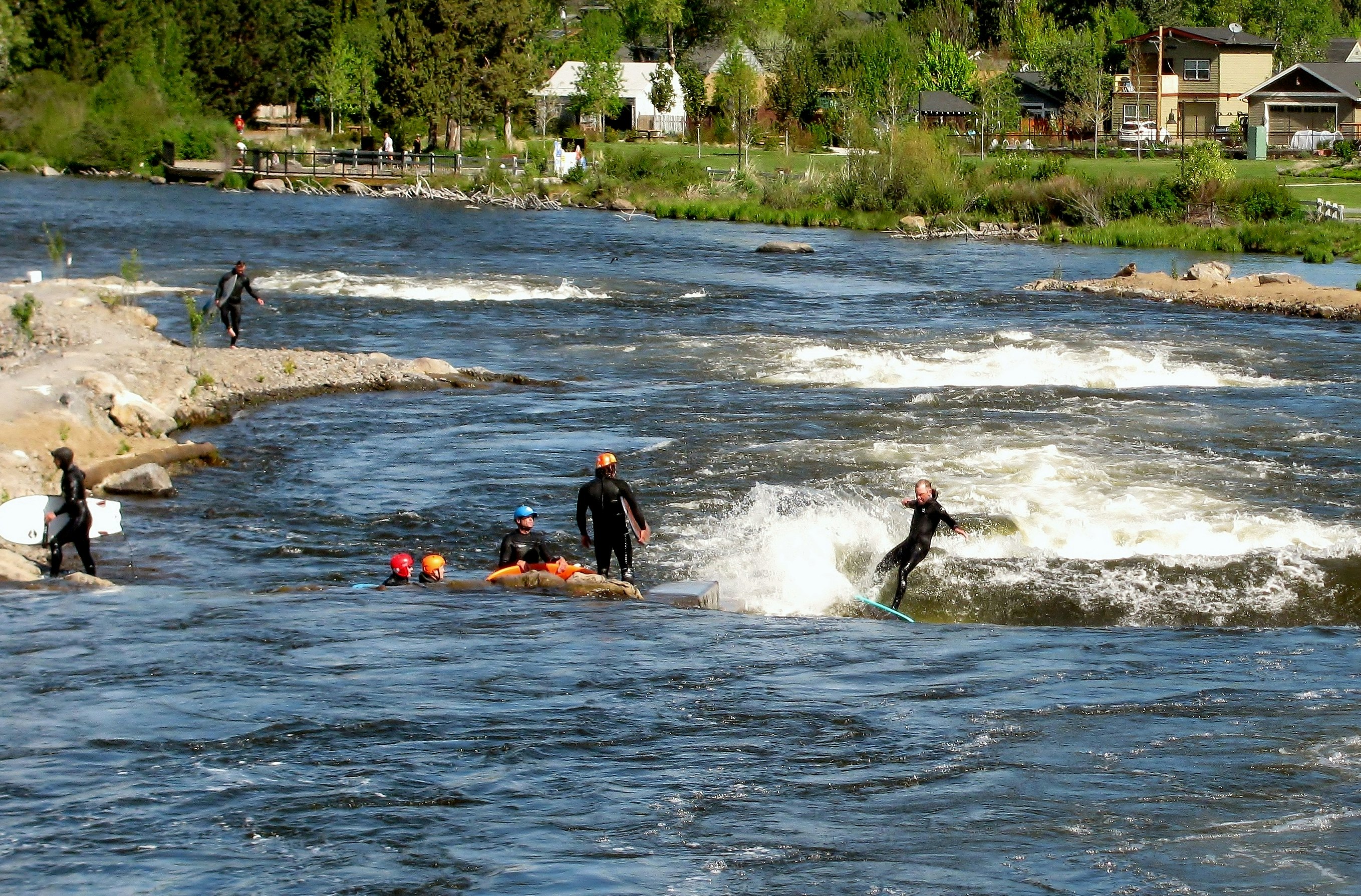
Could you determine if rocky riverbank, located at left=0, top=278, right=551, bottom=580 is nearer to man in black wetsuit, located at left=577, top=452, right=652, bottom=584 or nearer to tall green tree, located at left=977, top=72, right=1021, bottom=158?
man in black wetsuit, located at left=577, top=452, right=652, bottom=584

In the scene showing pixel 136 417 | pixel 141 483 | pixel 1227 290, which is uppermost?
pixel 1227 290

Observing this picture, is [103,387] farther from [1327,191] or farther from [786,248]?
[1327,191]

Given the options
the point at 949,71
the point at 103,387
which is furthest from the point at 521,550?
the point at 949,71

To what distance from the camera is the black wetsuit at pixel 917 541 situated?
1944 centimetres

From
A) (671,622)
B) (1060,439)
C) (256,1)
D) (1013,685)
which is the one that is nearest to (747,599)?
(671,622)

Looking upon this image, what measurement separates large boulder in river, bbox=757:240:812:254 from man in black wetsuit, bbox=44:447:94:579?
4181 cm

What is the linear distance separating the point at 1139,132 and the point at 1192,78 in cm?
1189

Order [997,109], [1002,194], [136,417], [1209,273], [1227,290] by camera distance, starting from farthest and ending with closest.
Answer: [997,109] < [1002,194] < [1209,273] < [1227,290] < [136,417]

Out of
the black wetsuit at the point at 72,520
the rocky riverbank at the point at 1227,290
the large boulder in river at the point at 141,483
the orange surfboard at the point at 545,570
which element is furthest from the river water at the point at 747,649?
the rocky riverbank at the point at 1227,290

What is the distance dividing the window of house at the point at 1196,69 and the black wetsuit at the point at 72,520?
100001mm

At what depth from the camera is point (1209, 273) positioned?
4884 cm

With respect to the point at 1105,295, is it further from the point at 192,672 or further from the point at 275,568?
the point at 192,672

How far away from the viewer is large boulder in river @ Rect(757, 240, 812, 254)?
59.0 m

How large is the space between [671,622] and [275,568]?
18.1 ft
